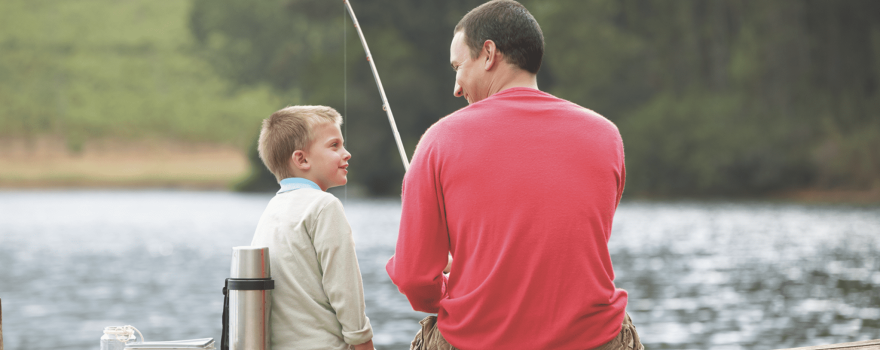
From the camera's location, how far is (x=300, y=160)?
2020 mm

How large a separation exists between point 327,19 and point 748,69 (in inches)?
953

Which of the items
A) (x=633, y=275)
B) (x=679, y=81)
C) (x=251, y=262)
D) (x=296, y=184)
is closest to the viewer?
(x=251, y=262)

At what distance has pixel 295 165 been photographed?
2.02 m

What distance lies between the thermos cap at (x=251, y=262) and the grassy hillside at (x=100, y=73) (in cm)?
6354

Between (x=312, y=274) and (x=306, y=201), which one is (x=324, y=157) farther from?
(x=312, y=274)

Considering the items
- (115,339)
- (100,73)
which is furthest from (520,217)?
(100,73)

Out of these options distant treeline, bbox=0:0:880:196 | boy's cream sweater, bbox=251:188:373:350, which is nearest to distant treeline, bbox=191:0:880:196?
distant treeline, bbox=0:0:880:196

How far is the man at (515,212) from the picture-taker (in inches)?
62.7

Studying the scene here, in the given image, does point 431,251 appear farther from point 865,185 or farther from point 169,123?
point 169,123

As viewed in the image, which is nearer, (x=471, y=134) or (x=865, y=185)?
(x=471, y=134)

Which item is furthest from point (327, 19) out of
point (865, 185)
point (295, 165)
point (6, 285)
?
point (295, 165)

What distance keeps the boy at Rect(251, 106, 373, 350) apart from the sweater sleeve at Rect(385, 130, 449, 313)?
19 cm

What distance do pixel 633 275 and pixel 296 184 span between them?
65.0ft

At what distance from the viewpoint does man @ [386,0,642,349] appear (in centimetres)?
159
